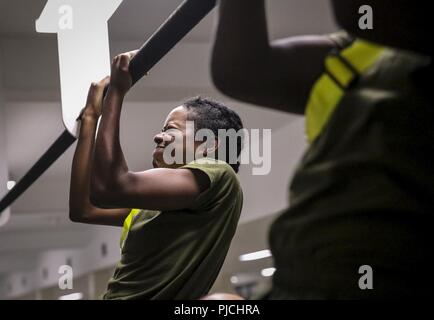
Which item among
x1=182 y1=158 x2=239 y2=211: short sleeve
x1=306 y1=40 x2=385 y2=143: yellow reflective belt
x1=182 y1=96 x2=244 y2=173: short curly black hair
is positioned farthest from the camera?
x1=182 y1=96 x2=244 y2=173: short curly black hair

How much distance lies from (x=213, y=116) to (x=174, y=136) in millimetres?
61

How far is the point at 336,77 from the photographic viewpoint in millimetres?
468

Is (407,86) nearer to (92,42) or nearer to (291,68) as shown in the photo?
(291,68)

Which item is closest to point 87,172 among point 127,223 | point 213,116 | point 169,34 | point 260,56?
point 127,223

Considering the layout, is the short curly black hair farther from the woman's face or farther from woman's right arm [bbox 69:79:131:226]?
woman's right arm [bbox 69:79:131:226]

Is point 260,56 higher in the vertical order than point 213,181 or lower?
higher

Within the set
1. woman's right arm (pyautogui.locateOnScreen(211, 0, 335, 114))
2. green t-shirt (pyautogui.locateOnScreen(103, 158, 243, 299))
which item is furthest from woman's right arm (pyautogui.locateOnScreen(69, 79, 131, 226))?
woman's right arm (pyautogui.locateOnScreen(211, 0, 335, 114))

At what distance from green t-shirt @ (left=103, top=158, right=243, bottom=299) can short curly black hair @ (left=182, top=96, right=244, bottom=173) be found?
8cm

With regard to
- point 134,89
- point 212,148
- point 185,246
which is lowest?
point 185,246

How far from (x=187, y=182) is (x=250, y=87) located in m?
0.27

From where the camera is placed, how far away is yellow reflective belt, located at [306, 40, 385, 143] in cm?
46

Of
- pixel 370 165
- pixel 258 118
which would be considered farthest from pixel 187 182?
pixel 370 165

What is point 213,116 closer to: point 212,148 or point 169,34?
point 212,148

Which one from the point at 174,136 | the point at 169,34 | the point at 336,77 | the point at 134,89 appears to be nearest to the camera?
the point at 336,77
